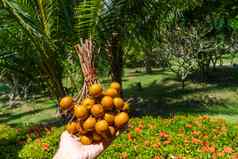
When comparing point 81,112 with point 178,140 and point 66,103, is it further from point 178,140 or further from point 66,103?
point 178,140

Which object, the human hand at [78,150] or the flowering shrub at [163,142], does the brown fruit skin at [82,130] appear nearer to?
the human hand at [78,150]

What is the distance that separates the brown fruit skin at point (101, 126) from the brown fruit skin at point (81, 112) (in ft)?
0.32

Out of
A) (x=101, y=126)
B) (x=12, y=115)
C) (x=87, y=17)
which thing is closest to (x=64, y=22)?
(x=87, y=17)

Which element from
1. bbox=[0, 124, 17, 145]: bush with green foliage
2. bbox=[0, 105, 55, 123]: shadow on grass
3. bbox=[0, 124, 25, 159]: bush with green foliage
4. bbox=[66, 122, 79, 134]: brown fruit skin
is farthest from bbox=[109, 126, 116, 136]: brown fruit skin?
bbox=[0, 105, 55, 123]: shadow on grass

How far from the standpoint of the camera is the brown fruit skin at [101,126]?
300cm

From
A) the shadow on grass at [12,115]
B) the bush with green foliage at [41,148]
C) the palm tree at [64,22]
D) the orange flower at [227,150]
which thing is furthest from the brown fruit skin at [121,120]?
the shadow on grass at [12,115]

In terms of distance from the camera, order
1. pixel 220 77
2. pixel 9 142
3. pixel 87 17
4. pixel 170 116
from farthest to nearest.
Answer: pixel 220 77 < pixel 170 116 < pixel 9 142 < pixel 87 17

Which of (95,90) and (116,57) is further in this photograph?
(116,57)

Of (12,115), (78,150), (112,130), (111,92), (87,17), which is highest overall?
(87,17)

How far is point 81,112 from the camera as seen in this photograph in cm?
305

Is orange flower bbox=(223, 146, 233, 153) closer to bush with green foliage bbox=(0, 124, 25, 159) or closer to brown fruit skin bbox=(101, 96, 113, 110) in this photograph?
bush with green foliage bbox=(0, 124, 25, 159)

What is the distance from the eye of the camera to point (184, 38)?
2192cm

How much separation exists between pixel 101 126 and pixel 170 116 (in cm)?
1071

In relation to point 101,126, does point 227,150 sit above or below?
below
